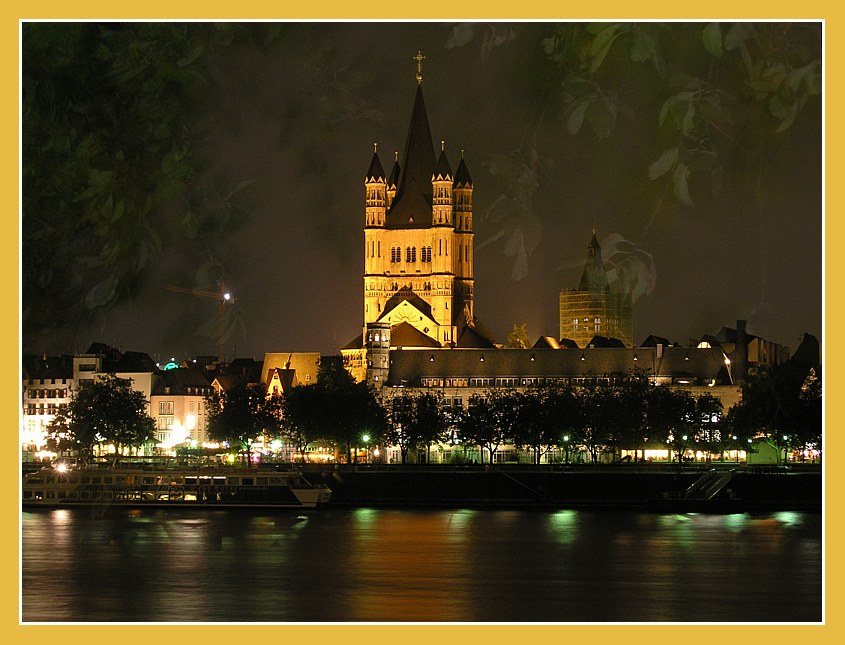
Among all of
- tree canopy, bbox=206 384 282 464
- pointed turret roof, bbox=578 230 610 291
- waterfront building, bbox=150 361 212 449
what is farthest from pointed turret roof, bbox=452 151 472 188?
tree canopy, bbox=206 384 282 464

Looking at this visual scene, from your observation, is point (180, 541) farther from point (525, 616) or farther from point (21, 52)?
point (21, 52)

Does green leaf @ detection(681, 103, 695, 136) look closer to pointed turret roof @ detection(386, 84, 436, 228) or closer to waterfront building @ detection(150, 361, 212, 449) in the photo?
waterfront building @ detection(150, 361, 212, 449)

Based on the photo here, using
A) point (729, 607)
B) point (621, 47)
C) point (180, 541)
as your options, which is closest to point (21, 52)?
point (621, 47)

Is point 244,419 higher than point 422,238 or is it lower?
lower

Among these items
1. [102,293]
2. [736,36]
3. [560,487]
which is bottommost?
[560,487]

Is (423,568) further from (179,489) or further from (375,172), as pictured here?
(375,172)

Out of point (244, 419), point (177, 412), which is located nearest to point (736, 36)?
point (244, 419)
